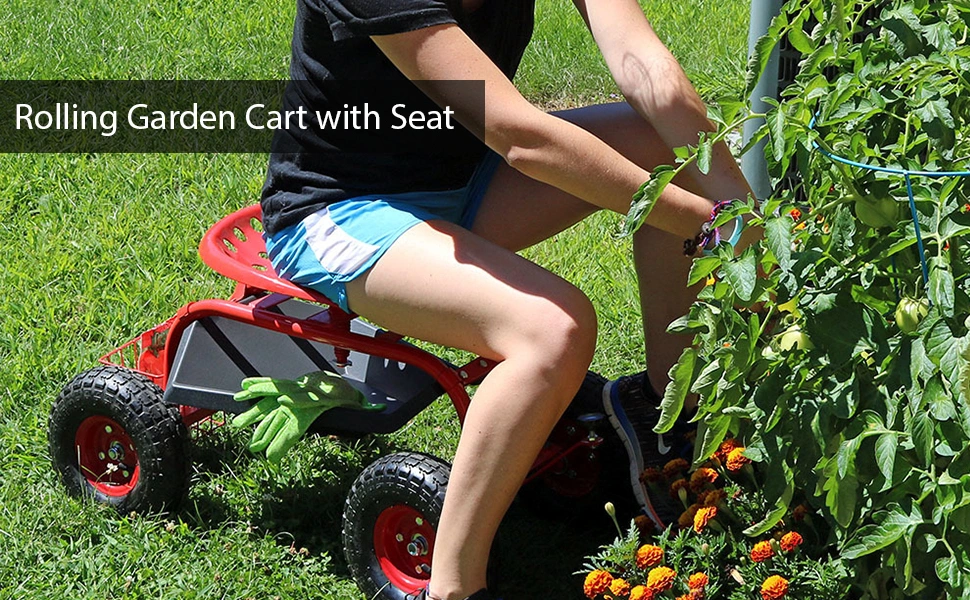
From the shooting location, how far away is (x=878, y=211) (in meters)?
1.82

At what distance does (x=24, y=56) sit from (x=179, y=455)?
2.79 meters

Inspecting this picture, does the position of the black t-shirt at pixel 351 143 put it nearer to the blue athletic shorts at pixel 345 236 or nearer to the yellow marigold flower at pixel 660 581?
the blue athletic shorts at pixel 345 236

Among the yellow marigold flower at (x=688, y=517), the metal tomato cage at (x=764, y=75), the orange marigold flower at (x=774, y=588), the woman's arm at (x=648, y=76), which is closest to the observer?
the orange marigold flower at (x=774, y=588)

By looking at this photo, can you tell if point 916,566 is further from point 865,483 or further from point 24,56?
point 24,56

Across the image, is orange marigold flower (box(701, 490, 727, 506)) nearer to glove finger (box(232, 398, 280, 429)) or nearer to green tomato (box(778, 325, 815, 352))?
green tomato (box(778, 325, 815, 352))

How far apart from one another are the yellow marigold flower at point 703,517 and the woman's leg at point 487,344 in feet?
0.94

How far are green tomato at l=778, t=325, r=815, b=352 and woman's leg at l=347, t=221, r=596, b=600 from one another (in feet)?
1.21

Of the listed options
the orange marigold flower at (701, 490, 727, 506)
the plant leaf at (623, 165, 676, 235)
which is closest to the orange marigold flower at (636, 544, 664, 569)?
the orange marigold flower at (701, 490, 727, 506)

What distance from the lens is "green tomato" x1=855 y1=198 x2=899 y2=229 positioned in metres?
1.81

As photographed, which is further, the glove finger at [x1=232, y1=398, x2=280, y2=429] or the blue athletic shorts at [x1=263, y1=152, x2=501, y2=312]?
the glove finger at [x1=232, y1=398, x2=280, y2=429]

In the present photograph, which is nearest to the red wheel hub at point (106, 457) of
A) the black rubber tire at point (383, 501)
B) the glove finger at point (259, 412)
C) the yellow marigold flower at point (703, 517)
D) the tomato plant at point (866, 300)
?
the glove finger at point (259, 412)

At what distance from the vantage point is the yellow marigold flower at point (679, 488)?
2.31 meters

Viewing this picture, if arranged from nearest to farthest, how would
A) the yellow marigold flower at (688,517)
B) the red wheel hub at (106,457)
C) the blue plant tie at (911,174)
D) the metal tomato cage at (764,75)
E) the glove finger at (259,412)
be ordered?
the blue plant tie at (911,174) → the yellow marigold flower at (688,517) → the glove finger at (259,412) → the red wheel hub at (106,457) → the metal tomato cage at (764,75)

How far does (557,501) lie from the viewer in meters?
2.78
